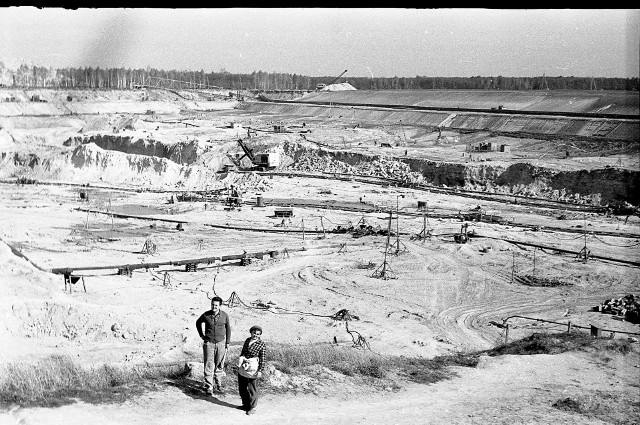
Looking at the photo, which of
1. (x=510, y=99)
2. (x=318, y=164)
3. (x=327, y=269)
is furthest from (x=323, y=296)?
(x=510, y=99)

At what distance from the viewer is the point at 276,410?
29.0 ft

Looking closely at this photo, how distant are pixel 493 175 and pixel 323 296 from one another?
2279 centimetres

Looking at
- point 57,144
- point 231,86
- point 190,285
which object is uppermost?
point 231,86

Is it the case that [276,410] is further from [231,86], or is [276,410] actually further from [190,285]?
[231,86]

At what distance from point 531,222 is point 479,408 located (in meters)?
24.0

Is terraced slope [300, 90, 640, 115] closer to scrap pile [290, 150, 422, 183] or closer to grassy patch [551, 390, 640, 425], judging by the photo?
scrap pile [290, 150, 422, 183]

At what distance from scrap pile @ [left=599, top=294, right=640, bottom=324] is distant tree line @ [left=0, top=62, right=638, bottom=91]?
7417 centimetres

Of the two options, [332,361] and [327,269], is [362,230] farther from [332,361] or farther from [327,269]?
[332,361]

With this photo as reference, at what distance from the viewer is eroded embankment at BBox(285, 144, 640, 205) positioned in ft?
120

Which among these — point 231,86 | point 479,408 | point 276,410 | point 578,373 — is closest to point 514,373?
point 578,373

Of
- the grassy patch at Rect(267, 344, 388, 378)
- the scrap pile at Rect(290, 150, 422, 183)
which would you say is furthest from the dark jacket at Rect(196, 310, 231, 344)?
the scrap pile at Rect(290, 150, 422, 183)

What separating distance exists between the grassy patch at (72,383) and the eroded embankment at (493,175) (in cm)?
3096

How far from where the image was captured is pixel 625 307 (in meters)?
19.9

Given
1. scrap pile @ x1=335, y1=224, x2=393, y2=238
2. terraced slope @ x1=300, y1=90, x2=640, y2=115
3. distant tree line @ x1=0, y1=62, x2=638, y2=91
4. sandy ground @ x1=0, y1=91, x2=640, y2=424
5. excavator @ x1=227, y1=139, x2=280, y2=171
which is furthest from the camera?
distant tree line @ x1=0, y1=62, x2=638, y2=91
